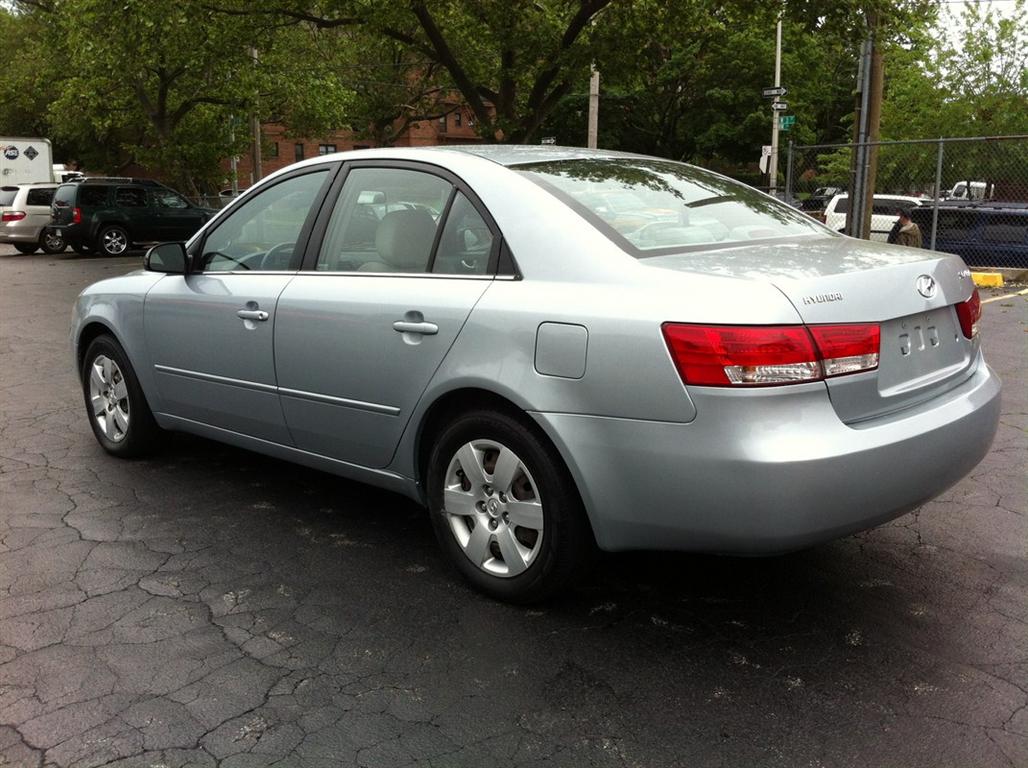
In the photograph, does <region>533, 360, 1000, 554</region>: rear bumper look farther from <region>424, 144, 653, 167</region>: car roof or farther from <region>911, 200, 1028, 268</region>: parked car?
<region>911, 200, 1028, 268</region>: parked car

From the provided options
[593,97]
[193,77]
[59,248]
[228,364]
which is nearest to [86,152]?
[193,77]

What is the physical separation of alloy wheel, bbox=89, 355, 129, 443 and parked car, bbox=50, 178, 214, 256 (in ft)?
63.3

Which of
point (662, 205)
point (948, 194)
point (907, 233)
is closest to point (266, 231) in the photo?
point (662, 205)

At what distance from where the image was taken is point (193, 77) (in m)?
29.0

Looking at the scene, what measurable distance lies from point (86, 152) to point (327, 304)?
5235cm

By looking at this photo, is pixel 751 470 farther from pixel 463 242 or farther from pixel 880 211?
pixel 880 211

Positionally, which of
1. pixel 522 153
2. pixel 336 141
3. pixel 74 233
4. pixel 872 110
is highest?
pixel 336 141

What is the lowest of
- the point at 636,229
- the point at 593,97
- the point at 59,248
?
the point at 59,248

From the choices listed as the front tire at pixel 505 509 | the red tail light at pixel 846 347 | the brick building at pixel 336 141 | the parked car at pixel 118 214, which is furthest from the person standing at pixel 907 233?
the brick building at pixel 336 141

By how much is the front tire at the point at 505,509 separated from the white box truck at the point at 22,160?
3508cm

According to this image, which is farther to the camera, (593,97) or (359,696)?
(593,97)

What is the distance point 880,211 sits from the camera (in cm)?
1991

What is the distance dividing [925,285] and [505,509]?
1.57 m

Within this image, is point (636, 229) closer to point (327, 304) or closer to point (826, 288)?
point (826, 288)
